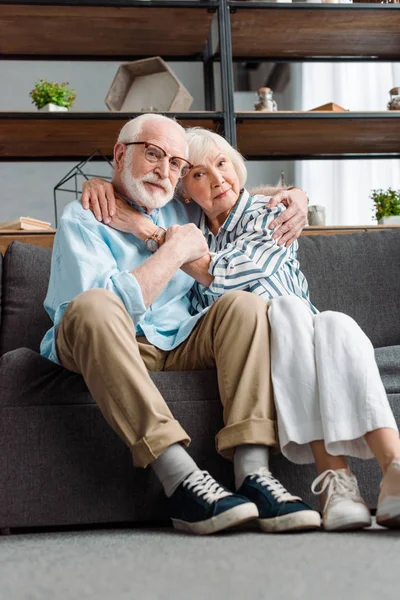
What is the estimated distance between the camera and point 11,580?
3.62 ft

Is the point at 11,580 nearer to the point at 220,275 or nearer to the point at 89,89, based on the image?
the point at 220,275

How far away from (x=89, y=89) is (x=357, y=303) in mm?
3826

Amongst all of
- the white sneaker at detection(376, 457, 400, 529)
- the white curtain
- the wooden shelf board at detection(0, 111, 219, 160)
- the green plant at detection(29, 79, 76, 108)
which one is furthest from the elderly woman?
the white curtain

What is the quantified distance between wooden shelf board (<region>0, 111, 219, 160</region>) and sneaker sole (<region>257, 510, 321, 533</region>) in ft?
6.81

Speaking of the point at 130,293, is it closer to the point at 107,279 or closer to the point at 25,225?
the point at 107,279

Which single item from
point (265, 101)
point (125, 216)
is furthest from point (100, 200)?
point (265, 101)

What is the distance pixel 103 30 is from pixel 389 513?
2.59 meters

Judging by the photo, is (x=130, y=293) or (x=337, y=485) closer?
(x=337, y=485)

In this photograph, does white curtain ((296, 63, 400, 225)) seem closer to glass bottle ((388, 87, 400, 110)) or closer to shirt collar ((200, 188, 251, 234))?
glass bottle ((388, 87, 400, 110))

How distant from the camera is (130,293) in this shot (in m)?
1.64

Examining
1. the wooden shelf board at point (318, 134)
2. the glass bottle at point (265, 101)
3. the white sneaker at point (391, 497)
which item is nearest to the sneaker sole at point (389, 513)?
the white sneaker at point (391, 497)

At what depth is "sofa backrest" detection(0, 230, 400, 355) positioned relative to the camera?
7.10 ft

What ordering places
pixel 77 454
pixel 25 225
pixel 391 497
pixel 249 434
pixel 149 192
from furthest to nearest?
pixel 25 225 → pixel 149 192 → pixel 77 454 → pixel 249 434 → pixel 391 497

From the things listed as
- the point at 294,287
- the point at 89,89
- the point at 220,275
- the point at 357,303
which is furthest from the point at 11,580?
the point at 89,89
